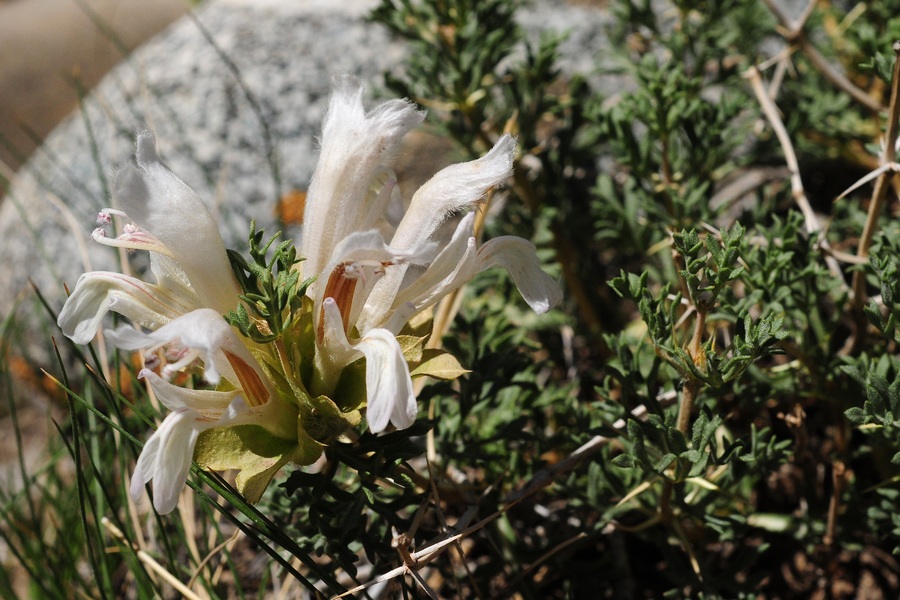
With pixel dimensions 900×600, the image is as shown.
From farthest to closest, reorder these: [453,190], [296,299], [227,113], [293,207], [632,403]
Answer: [227,113] → [293,207] → [632,403] → [453,190] → [296,299]

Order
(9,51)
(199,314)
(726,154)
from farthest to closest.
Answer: (9,51)
(726,154)
(199,314)

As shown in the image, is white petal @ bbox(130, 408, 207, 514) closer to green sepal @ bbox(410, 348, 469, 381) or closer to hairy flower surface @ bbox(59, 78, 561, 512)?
hairy flower surface @ bbox(59, 78, 561, 512)

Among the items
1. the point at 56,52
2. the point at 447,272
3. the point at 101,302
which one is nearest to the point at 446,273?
the point at 447,272

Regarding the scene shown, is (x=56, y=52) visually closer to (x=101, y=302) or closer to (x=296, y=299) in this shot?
(x=101, y=302)

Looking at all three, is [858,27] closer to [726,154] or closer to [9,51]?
[726,154]

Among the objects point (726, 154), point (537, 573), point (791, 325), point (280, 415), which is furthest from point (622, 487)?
point (726, 154)
